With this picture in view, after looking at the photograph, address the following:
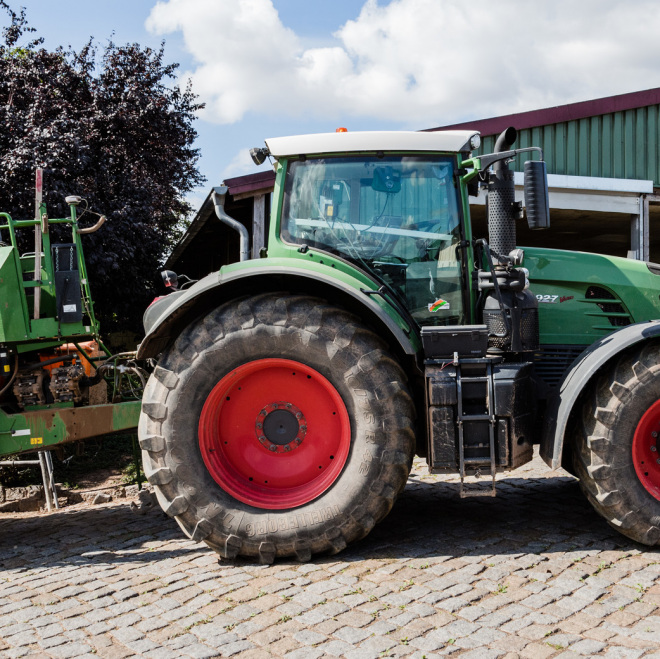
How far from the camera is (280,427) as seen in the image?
420 centimetres

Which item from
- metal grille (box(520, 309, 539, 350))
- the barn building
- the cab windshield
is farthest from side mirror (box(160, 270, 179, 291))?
the barn building

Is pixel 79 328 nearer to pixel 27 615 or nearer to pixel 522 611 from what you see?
pixel 27 615

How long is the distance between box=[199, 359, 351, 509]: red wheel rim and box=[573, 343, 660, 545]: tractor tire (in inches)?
57.7

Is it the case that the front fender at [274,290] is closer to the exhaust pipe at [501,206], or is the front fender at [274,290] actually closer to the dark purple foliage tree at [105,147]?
the exhaust pipe at [501,206]

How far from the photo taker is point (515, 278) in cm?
434

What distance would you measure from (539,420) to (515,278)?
3.04ft

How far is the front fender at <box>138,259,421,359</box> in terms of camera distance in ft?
13.0

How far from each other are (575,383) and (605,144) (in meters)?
8.31

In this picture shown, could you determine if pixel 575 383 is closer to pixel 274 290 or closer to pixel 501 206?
pixel 501 206

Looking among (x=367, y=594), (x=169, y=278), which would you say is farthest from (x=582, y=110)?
(x=367, y=594)

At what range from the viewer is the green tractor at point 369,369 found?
3.96m

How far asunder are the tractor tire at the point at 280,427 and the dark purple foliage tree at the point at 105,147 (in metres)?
6.28

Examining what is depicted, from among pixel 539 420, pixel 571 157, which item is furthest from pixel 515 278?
pixel 571 157

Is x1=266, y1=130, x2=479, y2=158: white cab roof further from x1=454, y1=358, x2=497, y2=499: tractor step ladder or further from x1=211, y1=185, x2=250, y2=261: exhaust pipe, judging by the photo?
x1=454, y1=358, x2=497, y2=499: tractor step ladder
